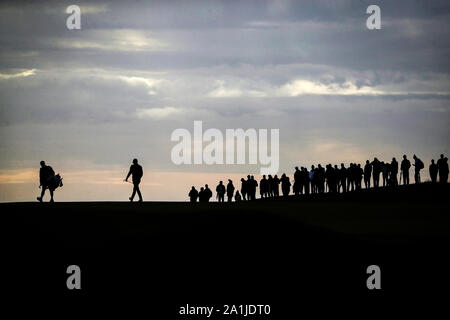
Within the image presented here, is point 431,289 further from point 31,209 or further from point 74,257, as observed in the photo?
point 31,209

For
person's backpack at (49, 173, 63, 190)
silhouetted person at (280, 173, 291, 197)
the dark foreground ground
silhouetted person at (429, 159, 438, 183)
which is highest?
silhouetted person at (429, 159, 438, 183)

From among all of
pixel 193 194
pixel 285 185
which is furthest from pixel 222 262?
pixel 193 194

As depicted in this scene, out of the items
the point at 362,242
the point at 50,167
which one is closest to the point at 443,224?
the point at 362,242

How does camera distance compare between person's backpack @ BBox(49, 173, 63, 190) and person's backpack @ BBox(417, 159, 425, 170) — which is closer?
person's backpack @ BBox(49, 173, 63, 190)

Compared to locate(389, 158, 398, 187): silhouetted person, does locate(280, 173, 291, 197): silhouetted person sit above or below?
below

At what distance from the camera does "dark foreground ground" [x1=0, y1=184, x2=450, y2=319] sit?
84.3ft

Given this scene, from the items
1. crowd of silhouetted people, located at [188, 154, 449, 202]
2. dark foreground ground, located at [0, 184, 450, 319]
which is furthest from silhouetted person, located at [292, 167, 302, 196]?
dark foreground ground, located at [0, 184, 450, 319]

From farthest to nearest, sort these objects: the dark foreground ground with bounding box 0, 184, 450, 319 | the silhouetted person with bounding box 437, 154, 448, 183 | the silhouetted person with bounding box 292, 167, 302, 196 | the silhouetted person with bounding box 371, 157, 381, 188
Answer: the silhouetted person with bounding box 292, 167, 302, 196, the silhouetted person with bounding box 371, 157, 381, 188, the silhouetted person with bounding box 437, 154, 448, 183, the dark foreground ground with bounding box 0, 184, 450, 319

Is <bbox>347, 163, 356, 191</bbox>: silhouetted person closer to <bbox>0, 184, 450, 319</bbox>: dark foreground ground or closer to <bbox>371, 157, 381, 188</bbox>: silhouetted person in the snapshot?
<bbox>371, 157, 381, 188</bbox>: silhouetted person

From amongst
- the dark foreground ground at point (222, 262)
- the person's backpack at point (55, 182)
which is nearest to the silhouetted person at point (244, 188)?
the person's backpack at point (55, 182)

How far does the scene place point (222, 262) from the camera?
2772 cm

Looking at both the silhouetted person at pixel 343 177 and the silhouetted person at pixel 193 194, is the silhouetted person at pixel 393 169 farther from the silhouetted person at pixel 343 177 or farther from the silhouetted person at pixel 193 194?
the silhouetted person at pixel 193 194

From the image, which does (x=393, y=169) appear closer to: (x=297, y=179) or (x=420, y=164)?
(x=420, y=164)
